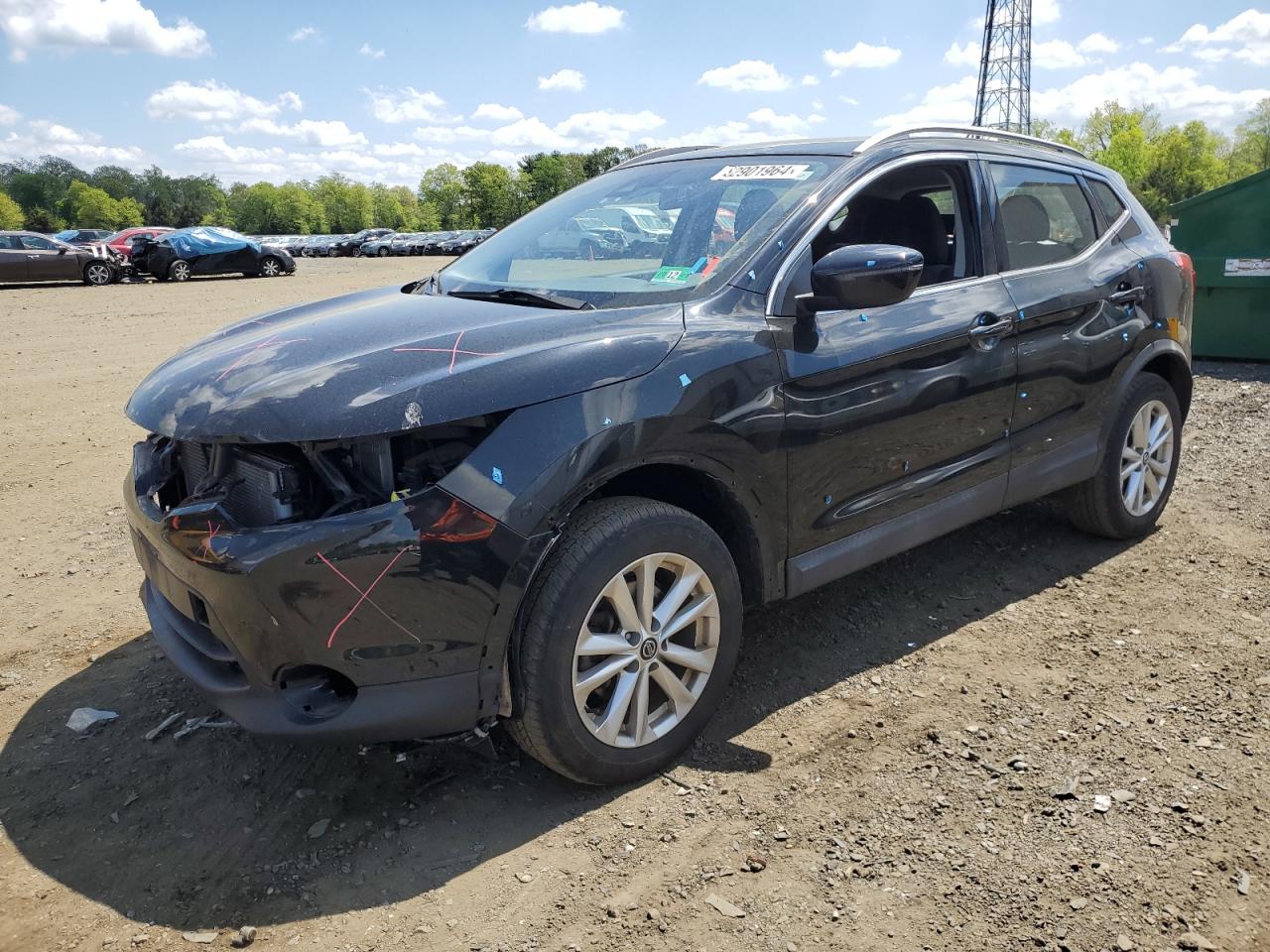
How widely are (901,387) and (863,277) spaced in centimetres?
53

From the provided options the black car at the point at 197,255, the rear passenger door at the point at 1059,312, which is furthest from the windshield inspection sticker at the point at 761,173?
the black car at the point at 197,255

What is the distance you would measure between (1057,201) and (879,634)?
6.95 feet

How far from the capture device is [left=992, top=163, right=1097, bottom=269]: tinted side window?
4.02 meters

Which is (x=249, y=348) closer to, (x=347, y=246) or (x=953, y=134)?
(x=953, y=134)

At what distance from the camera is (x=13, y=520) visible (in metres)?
5.38

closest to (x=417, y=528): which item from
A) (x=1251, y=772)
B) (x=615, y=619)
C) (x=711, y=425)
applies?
(x=615, y=619)

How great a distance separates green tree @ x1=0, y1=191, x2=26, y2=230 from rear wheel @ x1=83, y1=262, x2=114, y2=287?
91758mm

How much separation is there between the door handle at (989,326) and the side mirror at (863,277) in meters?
0.66

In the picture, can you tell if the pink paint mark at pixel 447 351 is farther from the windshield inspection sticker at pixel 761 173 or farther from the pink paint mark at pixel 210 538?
the windshield inspection sticker at pixel 761 173

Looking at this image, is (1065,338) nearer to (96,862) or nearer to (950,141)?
(950,141)

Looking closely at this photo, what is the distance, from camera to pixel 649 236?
349 cm

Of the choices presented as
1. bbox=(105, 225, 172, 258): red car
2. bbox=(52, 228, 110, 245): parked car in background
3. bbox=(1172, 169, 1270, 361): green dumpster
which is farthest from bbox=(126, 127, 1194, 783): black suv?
bbox=(52, 228, 110, 245): parked car in background

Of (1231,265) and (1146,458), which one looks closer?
(1146,458)

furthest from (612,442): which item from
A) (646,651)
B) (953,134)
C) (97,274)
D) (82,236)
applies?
(82,236)
